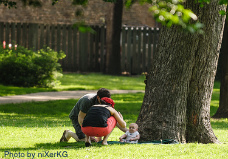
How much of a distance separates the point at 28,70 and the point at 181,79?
1014 cm

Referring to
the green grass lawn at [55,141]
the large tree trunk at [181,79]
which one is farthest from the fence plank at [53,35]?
the large tree trunk at [181,79]

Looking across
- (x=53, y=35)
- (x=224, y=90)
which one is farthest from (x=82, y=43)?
(x=224, y=90)

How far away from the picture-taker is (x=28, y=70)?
1744 centimetres

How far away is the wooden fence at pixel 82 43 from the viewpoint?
1022 inches

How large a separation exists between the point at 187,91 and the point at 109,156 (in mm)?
2218

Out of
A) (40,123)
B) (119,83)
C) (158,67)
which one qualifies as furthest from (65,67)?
(158,67)

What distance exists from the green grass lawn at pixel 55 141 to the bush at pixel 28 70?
11.8ft

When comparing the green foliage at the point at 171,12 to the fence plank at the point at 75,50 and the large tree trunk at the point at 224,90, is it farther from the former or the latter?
the fence plank at the point at 75,50

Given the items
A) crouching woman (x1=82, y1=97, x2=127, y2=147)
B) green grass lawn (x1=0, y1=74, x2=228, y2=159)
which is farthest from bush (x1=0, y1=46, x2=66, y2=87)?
crouching woman (x1=82, y1=97, x2=127, y2=147)

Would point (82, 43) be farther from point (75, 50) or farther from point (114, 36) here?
point (114, 36)

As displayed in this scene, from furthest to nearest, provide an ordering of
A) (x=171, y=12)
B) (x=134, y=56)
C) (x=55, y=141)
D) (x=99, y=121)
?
(x=134, y=56)
(x=55, y=141)
(x=99, y=121)
(x=171, y=12)

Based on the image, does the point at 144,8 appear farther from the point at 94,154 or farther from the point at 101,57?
the point at 94,154

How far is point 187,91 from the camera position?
8336 mm

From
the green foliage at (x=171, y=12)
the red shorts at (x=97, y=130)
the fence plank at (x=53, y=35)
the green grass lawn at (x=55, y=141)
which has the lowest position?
the green grass lawn at (x=55, y=141)
